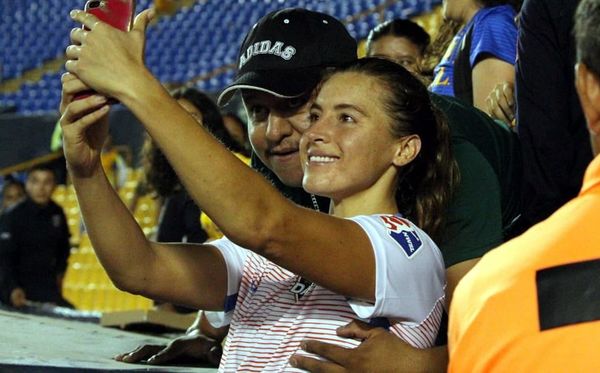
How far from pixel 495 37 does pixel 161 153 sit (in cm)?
165

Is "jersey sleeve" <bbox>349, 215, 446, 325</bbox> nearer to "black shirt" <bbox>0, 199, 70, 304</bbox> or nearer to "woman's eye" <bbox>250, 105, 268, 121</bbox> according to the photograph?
"woman's eye" <bbox>250, 105, 268, 121</bbox>

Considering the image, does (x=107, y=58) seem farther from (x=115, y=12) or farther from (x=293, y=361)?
(x=293, y=361)

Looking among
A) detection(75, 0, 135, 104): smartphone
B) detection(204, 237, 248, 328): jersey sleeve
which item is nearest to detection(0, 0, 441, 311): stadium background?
detection(204, 237, 248, 328): jersey sleeve

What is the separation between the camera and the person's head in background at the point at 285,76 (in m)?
2.23

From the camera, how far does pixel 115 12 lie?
164 centimetres

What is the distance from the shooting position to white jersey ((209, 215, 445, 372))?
6.00 ft

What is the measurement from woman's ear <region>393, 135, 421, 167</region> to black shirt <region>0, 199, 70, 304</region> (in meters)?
5.77

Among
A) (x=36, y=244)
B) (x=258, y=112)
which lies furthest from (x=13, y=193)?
(x=258, y=112)

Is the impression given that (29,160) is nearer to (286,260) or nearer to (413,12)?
(413,12)

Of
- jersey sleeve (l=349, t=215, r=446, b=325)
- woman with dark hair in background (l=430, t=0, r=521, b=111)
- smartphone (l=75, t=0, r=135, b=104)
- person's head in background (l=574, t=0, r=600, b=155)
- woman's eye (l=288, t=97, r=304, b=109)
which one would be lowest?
woman with dark hair in background (l=430, t=0, r=521, b=111)

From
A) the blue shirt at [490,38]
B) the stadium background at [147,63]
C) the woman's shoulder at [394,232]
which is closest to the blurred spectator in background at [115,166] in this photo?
the stadium background at [147,63]

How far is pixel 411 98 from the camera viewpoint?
6.75ft

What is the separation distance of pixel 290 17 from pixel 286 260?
81 centimetres

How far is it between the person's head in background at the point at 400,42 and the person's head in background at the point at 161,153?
70 cm
